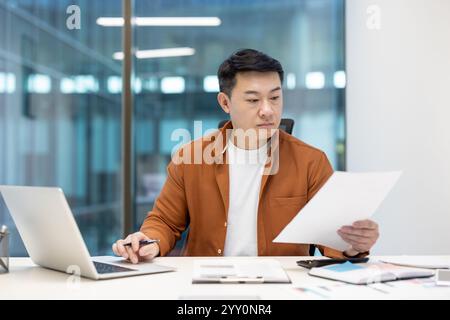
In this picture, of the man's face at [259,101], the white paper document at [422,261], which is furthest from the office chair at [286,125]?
the white paper document at [422,261]

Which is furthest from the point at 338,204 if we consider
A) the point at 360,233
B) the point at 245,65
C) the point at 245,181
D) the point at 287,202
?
the point at 245,65

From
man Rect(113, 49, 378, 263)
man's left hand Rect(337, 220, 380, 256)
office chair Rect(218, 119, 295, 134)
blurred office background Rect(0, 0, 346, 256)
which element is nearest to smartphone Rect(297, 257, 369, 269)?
man's left hand Rect(337, 220, 380, 256)

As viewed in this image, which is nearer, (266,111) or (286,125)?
(266,111)

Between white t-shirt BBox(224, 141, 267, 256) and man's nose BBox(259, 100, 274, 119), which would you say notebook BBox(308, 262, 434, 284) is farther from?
man's nose BBox(259, 100, 274, 119)

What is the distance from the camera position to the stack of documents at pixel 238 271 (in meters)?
1.18

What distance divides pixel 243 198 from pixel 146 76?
1661 millimetres

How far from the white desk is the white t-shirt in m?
0.51

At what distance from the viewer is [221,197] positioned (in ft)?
6.03

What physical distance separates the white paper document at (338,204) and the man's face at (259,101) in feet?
1.93

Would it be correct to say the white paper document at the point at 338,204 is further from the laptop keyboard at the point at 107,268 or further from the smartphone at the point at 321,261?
the laptop keyboard at the point at 107,268

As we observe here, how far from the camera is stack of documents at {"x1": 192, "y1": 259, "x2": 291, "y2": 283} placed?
1.18 m

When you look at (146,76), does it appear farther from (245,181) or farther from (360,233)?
(360,233)
